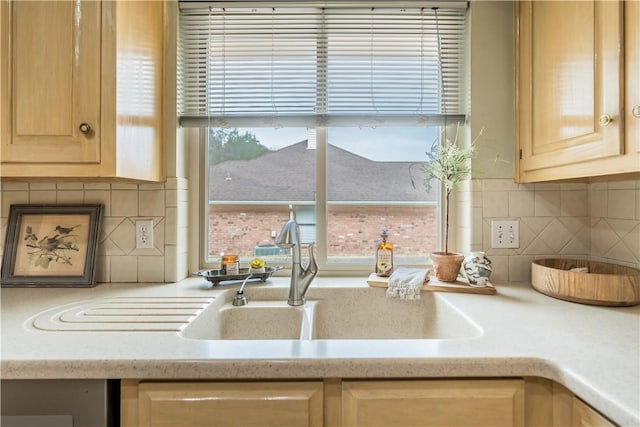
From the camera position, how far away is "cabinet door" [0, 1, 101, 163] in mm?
1046

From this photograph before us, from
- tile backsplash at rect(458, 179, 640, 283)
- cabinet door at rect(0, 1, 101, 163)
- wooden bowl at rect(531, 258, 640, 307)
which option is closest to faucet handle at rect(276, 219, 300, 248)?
cabinet door at rect(0, 1, 101, 163)

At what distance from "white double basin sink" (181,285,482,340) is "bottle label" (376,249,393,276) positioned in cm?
10

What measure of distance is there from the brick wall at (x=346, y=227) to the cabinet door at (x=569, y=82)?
0.50m

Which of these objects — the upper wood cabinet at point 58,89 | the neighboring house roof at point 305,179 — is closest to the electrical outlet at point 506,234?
the neighboring house roof at point 305,179

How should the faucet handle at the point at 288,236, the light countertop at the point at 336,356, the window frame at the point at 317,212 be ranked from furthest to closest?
the window frame at the point at 317,212 → the faucet handle at the point at 288,236 → the light countertop at the point at 336,356

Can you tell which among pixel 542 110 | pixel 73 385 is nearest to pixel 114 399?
pixel 73 385

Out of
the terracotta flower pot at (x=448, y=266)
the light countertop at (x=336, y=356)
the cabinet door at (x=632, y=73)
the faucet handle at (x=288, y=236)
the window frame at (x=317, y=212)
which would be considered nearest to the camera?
the light countertop at (x=336, y=356)

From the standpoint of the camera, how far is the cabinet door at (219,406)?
0.72 metres

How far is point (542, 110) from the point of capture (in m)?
1.17

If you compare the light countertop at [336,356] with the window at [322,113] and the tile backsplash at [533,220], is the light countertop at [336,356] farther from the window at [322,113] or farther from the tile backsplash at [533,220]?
the window at [322,113]

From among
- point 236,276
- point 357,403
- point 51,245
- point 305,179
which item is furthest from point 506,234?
point 51,245

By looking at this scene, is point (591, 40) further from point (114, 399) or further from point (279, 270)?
point (114, 399)

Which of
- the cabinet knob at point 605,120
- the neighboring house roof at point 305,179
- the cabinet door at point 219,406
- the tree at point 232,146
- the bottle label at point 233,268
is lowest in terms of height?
the cabinet door at point 219,406

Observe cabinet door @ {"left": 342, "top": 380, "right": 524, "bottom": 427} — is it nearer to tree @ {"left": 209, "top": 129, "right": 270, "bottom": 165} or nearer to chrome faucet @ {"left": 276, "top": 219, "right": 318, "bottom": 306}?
chrome faucet @ {"left": 276, "top": 219, "right": 318, "bottom": 306}
